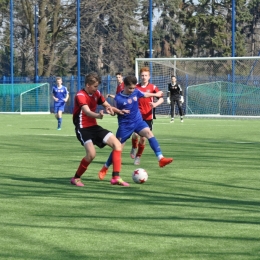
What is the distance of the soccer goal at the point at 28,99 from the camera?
4534cm

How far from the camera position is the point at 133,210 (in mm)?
8508

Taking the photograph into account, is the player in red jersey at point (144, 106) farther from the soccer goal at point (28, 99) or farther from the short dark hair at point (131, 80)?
the soccer goal at point (28, 99)

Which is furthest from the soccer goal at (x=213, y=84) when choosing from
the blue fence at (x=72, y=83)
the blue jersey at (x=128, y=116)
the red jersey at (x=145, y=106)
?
the blue jersey at (x=128, y=116)

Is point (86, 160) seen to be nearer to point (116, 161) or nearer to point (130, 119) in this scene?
point (116, 161)

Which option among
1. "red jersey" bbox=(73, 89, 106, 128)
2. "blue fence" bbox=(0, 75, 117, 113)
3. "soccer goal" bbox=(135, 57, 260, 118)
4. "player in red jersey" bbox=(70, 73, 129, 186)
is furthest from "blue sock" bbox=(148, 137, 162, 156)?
"blue fence" bbox=(0, 75, 117, 113)

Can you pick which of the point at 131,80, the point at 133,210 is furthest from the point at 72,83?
the point at 133,210

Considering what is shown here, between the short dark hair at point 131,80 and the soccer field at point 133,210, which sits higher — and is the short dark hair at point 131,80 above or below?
above

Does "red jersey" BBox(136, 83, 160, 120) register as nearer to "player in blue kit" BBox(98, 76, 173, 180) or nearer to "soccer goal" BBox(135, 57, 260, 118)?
"player in blue kit" BBox(98, 76, 173, 180)

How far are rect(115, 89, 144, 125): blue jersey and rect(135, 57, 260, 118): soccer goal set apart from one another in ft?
74.7

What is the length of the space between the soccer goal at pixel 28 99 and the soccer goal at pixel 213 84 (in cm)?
891

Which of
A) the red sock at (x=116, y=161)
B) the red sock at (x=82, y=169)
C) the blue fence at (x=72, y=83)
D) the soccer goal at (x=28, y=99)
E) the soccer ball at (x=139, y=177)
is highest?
the red sock at (x=116, y=161)

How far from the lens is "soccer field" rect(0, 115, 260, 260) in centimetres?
639

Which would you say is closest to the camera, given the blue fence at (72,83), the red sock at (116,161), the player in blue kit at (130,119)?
the red sock at (116,161)

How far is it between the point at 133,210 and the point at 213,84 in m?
30.3
